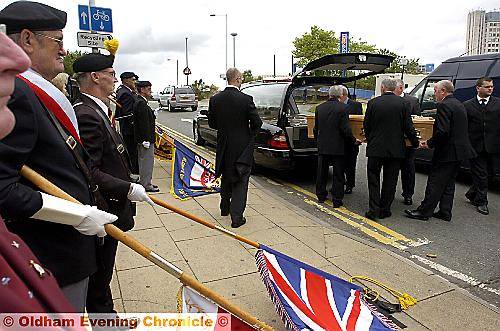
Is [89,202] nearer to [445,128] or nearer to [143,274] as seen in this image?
[143,274]

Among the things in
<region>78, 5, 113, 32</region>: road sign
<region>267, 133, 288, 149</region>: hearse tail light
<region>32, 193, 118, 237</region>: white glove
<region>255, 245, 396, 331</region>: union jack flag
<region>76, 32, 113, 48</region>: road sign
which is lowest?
<region>255, 245, 396, 331</region>: union jack flag

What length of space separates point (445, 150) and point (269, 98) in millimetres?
3395

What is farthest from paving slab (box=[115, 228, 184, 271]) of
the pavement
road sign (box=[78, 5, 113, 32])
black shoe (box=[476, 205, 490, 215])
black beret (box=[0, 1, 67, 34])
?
road sign (box=[78, 5, 113, 32])

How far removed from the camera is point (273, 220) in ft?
17.7

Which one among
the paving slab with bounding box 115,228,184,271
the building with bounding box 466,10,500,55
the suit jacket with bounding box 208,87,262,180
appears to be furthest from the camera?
the building with bounding box 466,10,500,55

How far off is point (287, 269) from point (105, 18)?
7.83m

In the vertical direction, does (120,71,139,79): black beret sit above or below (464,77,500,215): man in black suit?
above

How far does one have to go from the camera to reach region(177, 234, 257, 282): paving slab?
3.82 m

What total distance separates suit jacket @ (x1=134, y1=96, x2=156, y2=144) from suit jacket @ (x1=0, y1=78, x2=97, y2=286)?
4470mm

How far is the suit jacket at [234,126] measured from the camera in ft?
16.6

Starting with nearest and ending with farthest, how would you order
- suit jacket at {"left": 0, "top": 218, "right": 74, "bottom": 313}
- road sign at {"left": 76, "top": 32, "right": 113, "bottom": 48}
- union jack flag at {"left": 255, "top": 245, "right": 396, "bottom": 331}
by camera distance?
suit jacket at {"left": 0, "top": 218, "right": 74, "bottom": 313} → union jack flag at {"left": 255, "top": 245, "right": 396, "bottom": 331} → road sign at {"left": 76, "top": 32, "right": 113, "bottom": 48}

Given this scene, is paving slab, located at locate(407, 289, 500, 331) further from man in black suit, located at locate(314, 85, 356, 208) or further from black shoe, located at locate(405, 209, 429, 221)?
man in black suit, located at locate(314, 85, 356, 208)

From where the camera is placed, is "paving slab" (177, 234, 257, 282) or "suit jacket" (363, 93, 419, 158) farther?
"suit jacket" (363, 93, 419, 158)

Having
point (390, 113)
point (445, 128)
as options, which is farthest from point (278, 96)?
point (445, 128)
